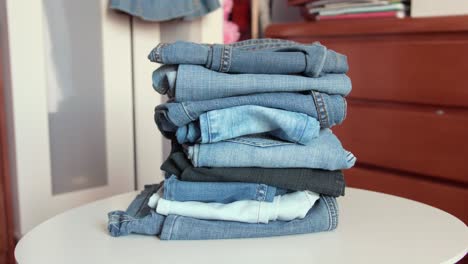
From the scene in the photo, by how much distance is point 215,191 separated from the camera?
0.71m

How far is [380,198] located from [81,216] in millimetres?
510

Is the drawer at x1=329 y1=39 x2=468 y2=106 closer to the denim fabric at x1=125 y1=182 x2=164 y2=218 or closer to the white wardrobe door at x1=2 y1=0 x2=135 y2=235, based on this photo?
→ the white wardrobe door at x1=2 y1=0 x2=135 y2=235

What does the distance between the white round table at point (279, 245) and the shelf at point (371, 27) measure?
1.97 feet

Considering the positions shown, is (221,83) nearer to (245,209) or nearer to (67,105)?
(245,209)

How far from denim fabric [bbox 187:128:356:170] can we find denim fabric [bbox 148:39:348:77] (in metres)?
0.10

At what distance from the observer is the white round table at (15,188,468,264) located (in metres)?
0.63

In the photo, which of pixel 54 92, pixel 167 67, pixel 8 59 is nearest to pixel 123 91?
pixel 54 92

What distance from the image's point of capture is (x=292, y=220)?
71 cm

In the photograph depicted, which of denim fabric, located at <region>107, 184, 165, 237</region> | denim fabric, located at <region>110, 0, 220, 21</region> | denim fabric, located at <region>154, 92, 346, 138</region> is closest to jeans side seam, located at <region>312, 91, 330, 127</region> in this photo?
denim fabric, located at <region>154, 92, 346, 138</region>

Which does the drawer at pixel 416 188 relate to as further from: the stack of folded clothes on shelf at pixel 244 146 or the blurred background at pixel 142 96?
the stack of folded clothes on shelf at pixel 244 146

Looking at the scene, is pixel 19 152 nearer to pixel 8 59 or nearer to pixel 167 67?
pixel 8 59

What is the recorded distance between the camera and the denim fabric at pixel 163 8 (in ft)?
4.37

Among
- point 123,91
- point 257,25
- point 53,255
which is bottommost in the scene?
point 53,255

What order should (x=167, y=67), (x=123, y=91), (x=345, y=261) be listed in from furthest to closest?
(x=123, y=91) → (x=167, y=67) → (x=345, y=261)
